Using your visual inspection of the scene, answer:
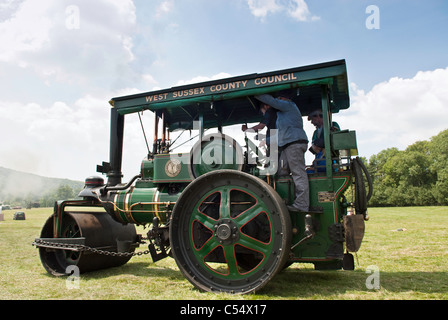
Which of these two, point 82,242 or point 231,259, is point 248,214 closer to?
point 231,259

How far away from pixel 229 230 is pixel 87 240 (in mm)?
2876

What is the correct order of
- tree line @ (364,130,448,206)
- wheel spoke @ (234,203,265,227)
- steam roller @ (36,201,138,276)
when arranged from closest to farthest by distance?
wheel spoke @ (234,203,265,227) → steam roller @ (36,201,138,276) → tree line @ (364,130,448,206)

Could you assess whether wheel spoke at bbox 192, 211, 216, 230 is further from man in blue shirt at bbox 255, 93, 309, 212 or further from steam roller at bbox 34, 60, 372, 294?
man in blue shirt at bbox 255, 93, 309, 212

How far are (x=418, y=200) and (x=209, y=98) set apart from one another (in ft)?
163

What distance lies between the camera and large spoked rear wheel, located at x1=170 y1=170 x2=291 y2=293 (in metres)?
3.97

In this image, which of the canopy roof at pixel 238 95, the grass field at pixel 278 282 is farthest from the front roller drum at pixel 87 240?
the canopy roof at pixel 238 95

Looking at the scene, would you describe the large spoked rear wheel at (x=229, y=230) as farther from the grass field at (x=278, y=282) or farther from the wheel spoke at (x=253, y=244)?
the grass field at (x=278, y=282)

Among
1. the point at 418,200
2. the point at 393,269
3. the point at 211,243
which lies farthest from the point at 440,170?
the point at 211,243

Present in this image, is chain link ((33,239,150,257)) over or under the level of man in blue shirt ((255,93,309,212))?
under

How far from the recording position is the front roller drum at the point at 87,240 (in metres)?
5.66

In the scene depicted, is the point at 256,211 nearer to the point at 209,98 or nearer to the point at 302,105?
the point at 209,98

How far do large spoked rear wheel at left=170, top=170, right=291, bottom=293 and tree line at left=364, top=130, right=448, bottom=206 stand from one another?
47.0m

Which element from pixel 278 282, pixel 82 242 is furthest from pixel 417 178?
pixel 82 242

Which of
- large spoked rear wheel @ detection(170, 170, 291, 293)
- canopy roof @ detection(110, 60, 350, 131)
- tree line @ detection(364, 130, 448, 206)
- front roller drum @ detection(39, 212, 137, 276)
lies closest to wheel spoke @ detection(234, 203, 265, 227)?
large spoked rear wheel @ detection(170, 170, 291, 293)
